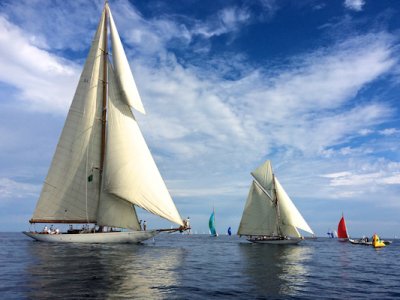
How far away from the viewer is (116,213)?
160 feet

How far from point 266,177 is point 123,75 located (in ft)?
119

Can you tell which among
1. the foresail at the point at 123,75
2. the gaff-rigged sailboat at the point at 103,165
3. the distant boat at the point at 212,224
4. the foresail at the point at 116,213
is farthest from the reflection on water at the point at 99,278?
the distant boat at the point at 212,224

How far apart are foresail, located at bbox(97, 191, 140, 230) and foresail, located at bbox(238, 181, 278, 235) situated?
98.2 feet

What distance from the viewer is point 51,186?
5175 centimetres

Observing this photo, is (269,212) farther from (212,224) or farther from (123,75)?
(212,224)

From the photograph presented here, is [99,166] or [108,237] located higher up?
[99,166]

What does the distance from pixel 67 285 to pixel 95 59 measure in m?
42.0

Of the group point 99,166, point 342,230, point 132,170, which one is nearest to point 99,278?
point 132,170

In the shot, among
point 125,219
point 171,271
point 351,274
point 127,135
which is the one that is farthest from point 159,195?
point 351,274

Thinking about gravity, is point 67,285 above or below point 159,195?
below

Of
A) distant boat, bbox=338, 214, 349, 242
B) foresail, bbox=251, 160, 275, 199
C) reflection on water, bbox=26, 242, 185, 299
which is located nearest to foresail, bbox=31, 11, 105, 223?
reflection on water, bbox=26, 242, 185, 299

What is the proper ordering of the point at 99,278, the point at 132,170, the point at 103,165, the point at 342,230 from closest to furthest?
the point at 99,278
the point at 132,170
the point at 103,165
the point at 342,230

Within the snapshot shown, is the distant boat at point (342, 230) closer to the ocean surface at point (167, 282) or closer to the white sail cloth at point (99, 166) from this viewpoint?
the white sail cloth at point (99, 166)

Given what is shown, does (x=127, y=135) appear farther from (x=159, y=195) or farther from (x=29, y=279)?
(x=29, y=279)
